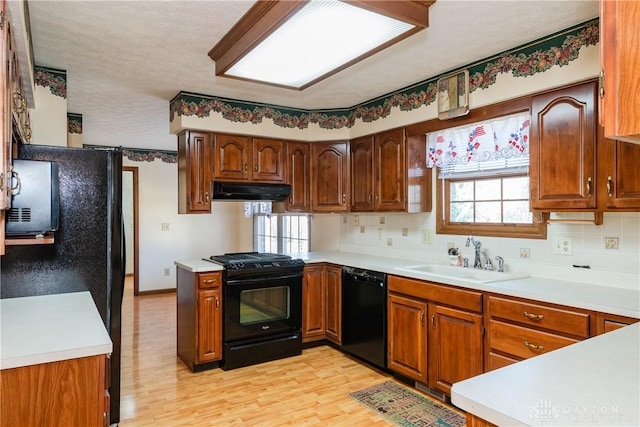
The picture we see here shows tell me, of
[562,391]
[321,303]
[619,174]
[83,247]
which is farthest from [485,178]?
[83,247]

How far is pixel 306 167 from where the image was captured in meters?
4.18

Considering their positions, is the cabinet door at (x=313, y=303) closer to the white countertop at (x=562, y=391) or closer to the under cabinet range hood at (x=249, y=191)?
A: the under cabinet range hood at (x=249, y=191)

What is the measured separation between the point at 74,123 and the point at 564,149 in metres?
4.57

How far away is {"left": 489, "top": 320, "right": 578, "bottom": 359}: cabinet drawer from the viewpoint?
214 cm

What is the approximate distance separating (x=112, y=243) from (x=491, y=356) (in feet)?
7.81

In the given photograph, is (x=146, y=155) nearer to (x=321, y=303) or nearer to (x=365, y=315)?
(x=321, y=303)

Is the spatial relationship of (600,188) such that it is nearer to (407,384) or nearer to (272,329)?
(407,384)

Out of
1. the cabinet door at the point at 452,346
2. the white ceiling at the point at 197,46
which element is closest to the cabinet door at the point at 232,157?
the white ceiling at the point at 197,46

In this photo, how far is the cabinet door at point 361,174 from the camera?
3836mm

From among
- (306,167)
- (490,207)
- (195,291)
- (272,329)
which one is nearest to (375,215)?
(306,167)

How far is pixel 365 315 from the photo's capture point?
3.41 metres

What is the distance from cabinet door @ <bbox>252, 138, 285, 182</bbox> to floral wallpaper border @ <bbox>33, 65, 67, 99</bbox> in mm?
1583

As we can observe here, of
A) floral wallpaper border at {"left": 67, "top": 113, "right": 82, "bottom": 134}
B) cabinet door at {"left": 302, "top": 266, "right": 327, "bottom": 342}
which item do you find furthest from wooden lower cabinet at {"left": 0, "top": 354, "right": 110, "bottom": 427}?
floral wallpaper border at {"left": 67, "top": 113, "right": 82, "bottom": 134}

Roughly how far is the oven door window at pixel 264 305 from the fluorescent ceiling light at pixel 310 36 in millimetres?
1802
